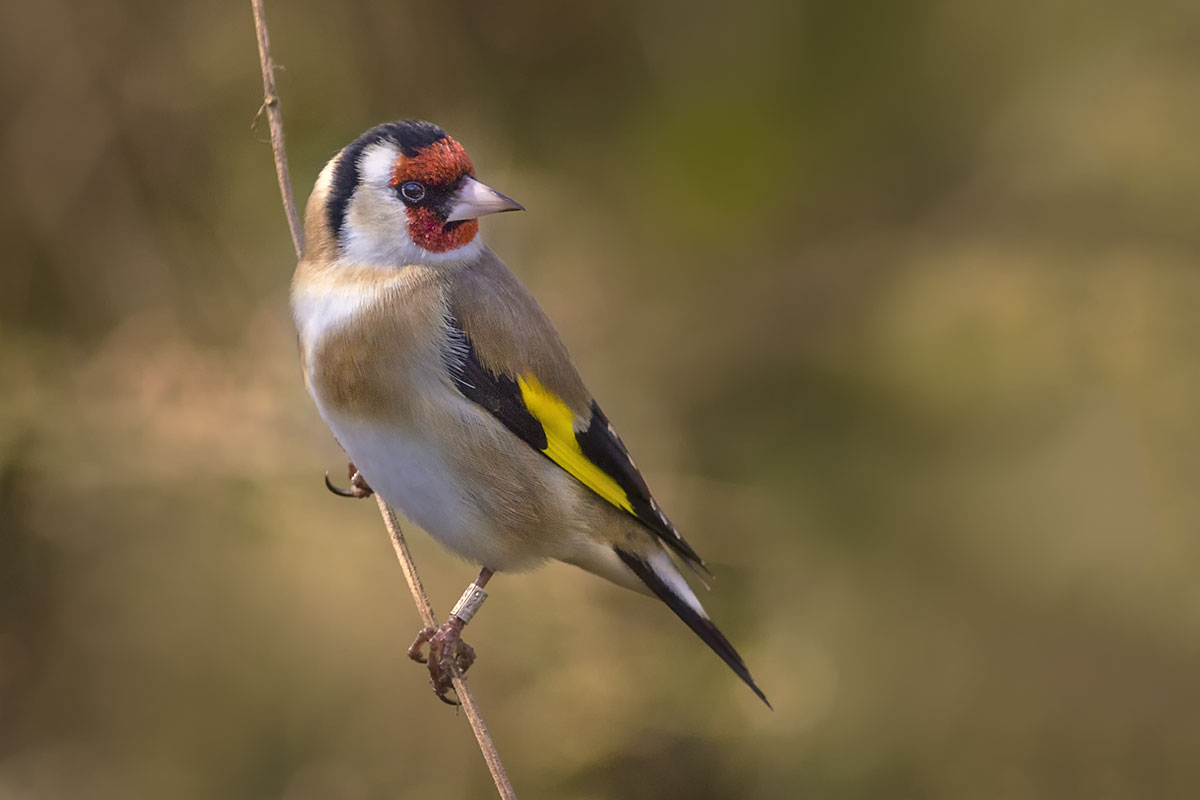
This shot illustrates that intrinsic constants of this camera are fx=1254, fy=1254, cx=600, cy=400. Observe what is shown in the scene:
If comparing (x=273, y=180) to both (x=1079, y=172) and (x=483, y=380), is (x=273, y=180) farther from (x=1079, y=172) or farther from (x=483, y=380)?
(x=1079, y=172)

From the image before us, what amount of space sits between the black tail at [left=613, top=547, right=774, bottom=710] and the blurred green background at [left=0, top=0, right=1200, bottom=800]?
116 centimetres

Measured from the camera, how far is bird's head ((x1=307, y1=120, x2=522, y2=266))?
220 cm

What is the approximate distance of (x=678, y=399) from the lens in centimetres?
402

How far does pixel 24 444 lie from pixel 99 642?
73 cm

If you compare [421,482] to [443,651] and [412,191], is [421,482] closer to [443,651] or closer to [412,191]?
[443,651]

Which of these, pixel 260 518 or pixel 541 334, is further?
pixel 260 518

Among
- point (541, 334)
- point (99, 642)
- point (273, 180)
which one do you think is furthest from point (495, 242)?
A: point (99, 642)

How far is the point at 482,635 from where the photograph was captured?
12.0ft

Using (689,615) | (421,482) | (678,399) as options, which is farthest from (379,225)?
(678,399)

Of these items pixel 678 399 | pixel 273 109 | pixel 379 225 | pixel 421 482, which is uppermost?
pixel 273 109

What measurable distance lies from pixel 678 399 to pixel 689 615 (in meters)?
1.61

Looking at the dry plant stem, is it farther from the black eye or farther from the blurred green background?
the blurred green background

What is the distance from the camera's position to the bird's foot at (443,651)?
2.44 metres

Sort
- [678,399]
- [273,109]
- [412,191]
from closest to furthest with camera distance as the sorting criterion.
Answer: [273,109], [412,191], [678,399]
